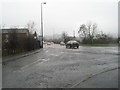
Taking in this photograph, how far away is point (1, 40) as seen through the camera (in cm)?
1352

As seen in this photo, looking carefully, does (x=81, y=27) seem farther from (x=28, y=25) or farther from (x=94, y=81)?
(x=94, y=81)

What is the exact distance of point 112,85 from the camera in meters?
4.62

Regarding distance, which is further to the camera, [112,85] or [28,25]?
[28,25]

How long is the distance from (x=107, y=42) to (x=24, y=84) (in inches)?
1846

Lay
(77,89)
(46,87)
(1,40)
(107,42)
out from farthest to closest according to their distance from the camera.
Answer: (107,42) → (1,40) → (46,87) → (77,89)

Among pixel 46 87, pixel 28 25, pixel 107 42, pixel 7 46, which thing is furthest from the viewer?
pixel 107 42

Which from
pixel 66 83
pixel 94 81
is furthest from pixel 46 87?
pixel 94 81

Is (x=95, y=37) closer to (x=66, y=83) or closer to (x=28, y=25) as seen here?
(x=28, y=25)

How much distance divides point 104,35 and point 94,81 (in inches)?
1883

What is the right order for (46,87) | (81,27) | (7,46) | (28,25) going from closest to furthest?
1. (46,87)
2. (7,46)
3. (28,25)
4. (81,27)

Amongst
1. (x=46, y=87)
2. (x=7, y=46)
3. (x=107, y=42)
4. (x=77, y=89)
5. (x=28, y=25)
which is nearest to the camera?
(x=77, y=89)

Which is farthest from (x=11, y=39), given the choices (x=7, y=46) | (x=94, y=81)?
(x=94, y=81)

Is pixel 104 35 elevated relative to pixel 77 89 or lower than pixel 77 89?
elevated

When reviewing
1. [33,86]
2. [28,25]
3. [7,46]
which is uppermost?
[28,25]
